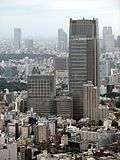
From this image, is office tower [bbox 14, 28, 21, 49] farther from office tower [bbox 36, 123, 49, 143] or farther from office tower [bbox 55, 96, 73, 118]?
office tower [bbox 36, 123, 49, 143]

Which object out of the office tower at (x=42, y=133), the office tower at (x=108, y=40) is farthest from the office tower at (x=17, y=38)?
the office tower at (x=42, y=133)

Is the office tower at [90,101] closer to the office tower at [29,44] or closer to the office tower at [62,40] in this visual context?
the office tower at [62,40]

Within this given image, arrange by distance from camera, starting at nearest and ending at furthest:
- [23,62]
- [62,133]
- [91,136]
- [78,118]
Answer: [91,136], [62,133], [78,118], [23,62]

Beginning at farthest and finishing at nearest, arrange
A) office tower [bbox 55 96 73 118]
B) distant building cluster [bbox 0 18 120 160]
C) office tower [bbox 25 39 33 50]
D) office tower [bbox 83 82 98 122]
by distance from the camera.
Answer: office tower [bbox 25 39 33 50] < office tower [bbox 55 96 73 118] < office tower [bbox 83 82 98 122] < distant building cluster [bbox 0 18 120 160]

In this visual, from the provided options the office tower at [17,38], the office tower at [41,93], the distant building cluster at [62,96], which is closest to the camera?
the distant building cluster at [62,96]

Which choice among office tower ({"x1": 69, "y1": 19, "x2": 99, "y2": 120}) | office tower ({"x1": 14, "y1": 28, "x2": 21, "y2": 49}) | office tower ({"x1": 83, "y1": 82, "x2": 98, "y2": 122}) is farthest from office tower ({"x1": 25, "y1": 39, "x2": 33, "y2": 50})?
office tower ({"x1": 83, "y1": 82, "x2": 98, "y2": 122})

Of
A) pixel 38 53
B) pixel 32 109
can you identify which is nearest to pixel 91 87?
pixel 32 109

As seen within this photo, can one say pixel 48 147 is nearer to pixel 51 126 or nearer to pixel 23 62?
pixel 51 126
